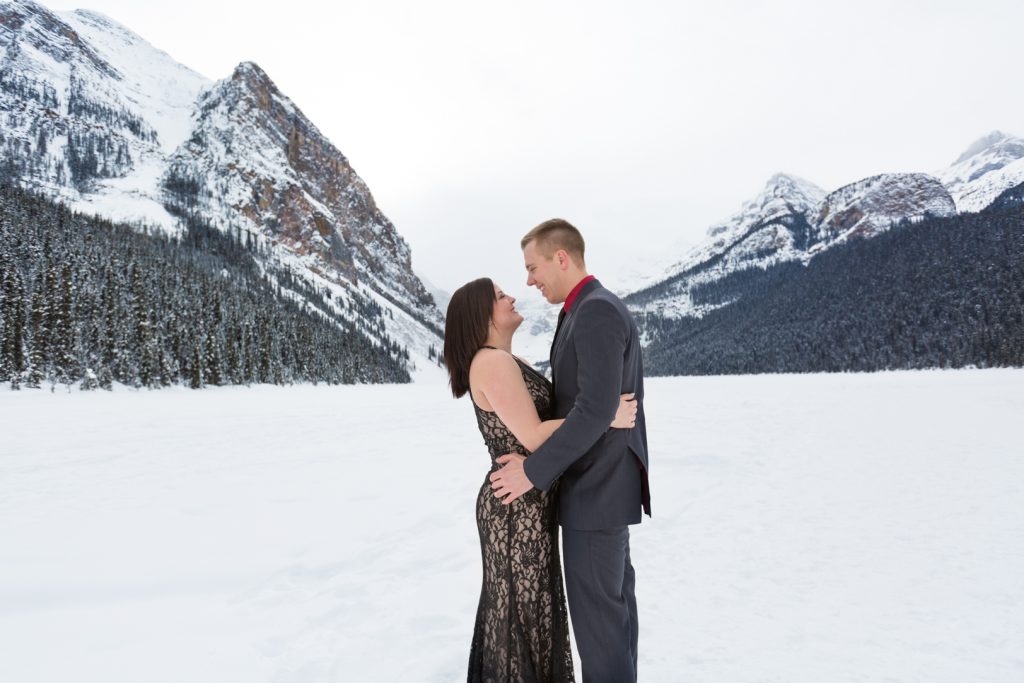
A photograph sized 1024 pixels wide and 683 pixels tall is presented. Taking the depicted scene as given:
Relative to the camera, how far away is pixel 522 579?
255 cm

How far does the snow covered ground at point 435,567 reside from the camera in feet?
11.2

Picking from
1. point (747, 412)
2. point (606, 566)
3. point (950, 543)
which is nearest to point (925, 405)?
point (747, 412)

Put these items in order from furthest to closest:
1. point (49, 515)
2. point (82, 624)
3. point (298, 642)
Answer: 1. point (49, 515)
2. point (82, 624)
3. point (298, 642)

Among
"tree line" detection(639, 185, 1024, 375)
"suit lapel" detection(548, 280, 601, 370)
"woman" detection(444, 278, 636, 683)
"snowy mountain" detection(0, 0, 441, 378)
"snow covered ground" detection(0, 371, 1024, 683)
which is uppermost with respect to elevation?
"snowy mountain" detection(0, 0, 441, 378)

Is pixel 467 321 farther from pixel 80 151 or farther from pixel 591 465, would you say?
pixel 80 151

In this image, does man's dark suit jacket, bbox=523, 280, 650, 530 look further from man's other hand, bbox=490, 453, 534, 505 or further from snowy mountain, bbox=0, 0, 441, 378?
snowy mountain, bbox=0, 0, 441, 378

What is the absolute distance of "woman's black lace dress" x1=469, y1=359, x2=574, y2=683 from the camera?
2.52 m

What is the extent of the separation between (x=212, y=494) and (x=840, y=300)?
142305mm

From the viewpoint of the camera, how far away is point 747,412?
21.1 metres

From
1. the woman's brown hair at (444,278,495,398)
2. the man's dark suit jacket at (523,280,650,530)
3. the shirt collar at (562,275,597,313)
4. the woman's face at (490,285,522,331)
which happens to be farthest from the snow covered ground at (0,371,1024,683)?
the shirt collar at (562,275,597,313)

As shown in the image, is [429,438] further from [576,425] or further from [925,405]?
[925,405]

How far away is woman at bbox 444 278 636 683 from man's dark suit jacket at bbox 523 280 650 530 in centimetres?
18

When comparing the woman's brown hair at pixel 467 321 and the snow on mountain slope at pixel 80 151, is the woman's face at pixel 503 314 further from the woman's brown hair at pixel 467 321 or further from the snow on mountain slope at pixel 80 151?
the snow on mountain slope at pixel 80 151

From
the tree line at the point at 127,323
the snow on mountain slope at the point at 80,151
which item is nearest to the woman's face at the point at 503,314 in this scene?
the tree line at the point at 127,323
